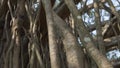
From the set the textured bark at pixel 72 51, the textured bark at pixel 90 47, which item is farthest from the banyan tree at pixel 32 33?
the textured bark at pixel 90 47

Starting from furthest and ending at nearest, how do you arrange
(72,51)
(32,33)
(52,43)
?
(32,33), (52,43), (72,51)

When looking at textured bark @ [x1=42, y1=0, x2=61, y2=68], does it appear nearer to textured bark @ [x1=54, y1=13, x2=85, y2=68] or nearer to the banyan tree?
textured bark @ [x1=54, y1=13, x2=85, y2=68]

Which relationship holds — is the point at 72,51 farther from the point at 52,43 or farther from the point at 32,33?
the point at 32,33

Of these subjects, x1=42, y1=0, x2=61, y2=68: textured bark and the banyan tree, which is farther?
the banyan tree

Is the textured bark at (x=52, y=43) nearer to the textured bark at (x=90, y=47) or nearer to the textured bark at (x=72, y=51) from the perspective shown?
the textured bark at (x=72, y=51)

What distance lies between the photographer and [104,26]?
3.36 metres

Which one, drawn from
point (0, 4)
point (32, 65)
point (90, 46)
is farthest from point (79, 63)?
point (0, 4)

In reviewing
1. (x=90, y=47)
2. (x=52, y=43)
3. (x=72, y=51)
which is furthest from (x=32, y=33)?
(x=90, y=47)

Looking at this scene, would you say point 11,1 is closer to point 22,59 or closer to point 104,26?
point 22,59

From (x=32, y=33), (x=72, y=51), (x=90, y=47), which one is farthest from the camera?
(x=32, y=33)

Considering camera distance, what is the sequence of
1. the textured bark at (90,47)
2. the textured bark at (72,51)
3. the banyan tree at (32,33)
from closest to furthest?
the textured bark at (90,47) < the textured bark at (72,51) < the banyan tree at (32,33)

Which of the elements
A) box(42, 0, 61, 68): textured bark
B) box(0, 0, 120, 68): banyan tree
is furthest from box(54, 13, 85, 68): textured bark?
box(0, 0, 120, 68): banyan tree

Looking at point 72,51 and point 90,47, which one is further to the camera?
point 72,51

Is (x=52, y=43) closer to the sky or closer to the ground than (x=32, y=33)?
closer to the ground
